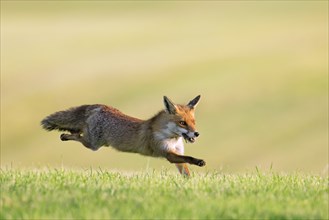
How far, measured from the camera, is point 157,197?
10.0m

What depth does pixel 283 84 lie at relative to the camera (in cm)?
4747

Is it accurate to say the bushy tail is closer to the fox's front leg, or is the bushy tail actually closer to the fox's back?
the fox's back

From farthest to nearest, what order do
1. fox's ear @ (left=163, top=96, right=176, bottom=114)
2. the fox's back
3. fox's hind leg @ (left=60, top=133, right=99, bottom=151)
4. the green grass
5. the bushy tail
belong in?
the bushy tail < fox's hind leg @ (left=60, top=133, right=99, bottom=151) < the fox's back < fox's ear @ (left=163, top=96, right=176, bottom=114) < the green grass

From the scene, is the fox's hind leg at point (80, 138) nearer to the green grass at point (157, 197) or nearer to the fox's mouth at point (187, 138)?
the fox's mouth at point (187, 138)

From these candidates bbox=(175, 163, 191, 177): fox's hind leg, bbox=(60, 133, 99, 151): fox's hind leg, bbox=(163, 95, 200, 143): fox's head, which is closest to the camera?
bbox=(175, 163, 191, 177): fox's hind leg

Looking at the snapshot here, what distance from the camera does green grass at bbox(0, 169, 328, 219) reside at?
9281 mm

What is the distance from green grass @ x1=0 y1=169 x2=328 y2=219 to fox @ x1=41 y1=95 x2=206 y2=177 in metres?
1.92

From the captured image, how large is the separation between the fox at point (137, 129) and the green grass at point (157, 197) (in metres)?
1.92

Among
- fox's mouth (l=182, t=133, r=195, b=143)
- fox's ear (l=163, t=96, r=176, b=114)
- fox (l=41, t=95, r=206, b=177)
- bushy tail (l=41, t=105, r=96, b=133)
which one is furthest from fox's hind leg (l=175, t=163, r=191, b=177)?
bushy tail (l=41, t=105, r=96, b=133)

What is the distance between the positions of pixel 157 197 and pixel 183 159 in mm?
4031

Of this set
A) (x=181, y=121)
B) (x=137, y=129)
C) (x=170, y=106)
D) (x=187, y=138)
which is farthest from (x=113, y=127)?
(x=187, y=138)

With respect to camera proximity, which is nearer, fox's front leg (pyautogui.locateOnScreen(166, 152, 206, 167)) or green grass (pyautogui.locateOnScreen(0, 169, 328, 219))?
green grass (pyautogui.locateOnScreen(0, 169, 328, 219))

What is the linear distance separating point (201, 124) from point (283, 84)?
8.79 m

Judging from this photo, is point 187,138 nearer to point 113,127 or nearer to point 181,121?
point 181,121
